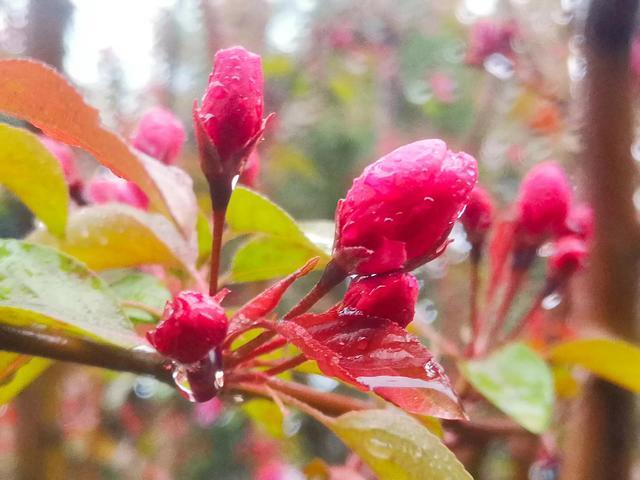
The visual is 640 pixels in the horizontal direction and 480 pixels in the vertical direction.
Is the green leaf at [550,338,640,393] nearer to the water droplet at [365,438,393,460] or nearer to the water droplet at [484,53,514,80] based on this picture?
the water droplet at [365,438,393,460]

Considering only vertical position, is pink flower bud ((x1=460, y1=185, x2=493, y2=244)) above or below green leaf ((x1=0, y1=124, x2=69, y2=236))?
below

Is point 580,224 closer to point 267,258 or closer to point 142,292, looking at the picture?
point 267,258

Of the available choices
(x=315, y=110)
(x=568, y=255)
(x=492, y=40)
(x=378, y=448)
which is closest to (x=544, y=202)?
(x=568, y=255)

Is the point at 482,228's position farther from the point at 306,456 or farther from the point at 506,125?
the point at 506,125

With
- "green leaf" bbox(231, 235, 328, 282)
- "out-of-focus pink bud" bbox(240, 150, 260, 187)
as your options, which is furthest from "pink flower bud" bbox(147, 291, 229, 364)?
"out-of-focus pink bud" bbox(240, 150, 260, 187)

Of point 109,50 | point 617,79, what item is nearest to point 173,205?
point 617,79

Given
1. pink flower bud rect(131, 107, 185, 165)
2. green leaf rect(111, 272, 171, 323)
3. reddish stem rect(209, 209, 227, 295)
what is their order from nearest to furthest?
reddish stem rect(209, 209, 227, 295)
green leaf rect(111, 272, 171, 323)
pink flower bud rect(131, 107, 185, 165)

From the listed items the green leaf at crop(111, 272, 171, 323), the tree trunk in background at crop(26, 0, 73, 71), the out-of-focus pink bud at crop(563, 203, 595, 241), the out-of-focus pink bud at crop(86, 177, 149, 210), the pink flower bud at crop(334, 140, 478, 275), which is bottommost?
the tree trunk in background at crop(26, 0, 73, 71)
